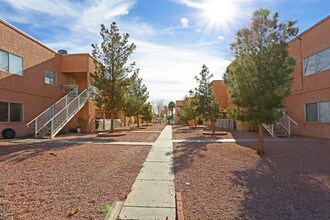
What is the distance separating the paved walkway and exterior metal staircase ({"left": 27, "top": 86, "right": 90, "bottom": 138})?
35.6 ft

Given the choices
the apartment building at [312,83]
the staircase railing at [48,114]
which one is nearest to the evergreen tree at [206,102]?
the apartment building at [312,83]

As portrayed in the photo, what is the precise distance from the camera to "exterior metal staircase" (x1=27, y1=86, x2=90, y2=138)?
16.8m

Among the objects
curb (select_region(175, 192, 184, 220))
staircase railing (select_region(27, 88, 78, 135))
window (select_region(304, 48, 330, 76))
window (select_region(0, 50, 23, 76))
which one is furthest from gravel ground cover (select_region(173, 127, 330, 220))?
window (select_region(0, 50, 23, 76))

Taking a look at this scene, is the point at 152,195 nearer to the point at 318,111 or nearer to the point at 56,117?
the point at 56,117

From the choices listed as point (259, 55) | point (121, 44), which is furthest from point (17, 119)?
point (259, 55)

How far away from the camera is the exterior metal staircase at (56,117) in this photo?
16812 millimetres

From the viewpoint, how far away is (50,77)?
21.6m

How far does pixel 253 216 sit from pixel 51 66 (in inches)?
829

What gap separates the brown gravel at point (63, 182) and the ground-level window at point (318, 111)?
11.9 m

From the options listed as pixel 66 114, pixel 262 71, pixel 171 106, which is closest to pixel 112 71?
pixel 66 114

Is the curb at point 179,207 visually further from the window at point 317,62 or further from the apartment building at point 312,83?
the window at point 317,62

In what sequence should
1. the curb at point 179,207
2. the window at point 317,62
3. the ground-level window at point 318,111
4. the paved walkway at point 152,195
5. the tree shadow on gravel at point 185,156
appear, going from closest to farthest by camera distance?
the curb at point 179,207 < the paved walkway at point 152,195 < the tree shadow on gravel at point 185,156 < the window at point 317,62 < the ground-level window at point 318,111

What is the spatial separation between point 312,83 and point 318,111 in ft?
6.07

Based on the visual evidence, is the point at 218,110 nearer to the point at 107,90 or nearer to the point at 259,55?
the point at 107,90
